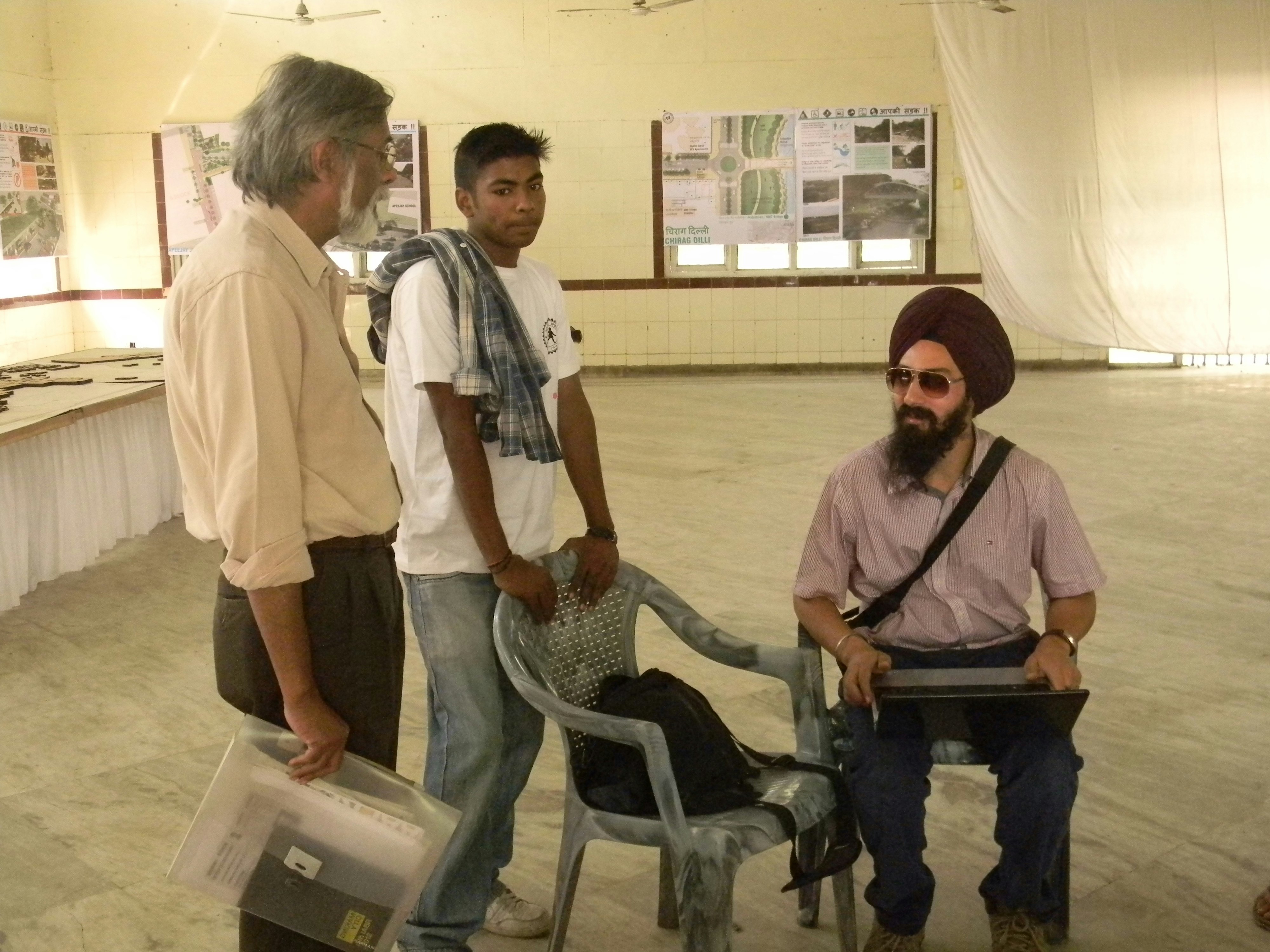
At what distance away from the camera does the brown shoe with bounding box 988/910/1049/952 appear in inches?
87.0

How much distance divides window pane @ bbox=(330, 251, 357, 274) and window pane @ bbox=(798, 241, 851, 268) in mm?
3757

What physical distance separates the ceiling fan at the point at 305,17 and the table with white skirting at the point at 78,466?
352 cm

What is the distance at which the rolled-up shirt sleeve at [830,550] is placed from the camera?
8.01ft

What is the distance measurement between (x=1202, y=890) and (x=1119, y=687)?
3.97 ft

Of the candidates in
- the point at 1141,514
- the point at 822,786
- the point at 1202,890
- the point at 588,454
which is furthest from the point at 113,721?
the point at 1141,514

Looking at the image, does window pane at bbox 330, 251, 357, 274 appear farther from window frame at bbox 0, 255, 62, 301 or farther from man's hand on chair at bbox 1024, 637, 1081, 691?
man's hand on chair at bbox 1024, 637, 1081, 691

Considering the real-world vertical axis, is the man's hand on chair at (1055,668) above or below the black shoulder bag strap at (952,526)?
below

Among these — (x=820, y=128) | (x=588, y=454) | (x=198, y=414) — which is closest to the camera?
(x=198, y=414)

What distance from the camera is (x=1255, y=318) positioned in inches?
358

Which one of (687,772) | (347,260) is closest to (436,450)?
(687,772)

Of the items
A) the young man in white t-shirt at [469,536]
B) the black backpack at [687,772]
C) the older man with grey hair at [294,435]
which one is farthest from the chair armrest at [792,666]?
the older man with grey hair at [294,435]

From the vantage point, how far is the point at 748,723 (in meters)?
3.61

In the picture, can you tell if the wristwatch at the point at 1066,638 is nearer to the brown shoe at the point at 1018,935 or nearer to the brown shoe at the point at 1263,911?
the brown shoe at the point at 1018,935

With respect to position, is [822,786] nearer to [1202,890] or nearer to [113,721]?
[1202,890]
